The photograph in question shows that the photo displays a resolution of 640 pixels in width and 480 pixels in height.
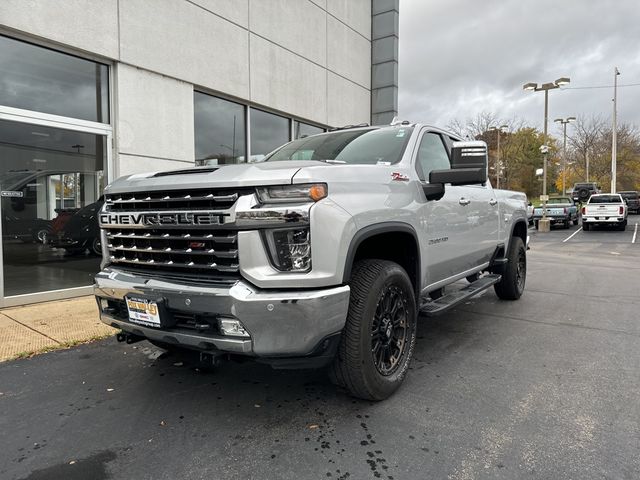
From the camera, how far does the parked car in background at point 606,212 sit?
21859 millimetres

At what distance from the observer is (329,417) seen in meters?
3.01

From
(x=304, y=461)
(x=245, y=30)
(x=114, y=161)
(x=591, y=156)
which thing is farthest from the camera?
(x=591, y=156)

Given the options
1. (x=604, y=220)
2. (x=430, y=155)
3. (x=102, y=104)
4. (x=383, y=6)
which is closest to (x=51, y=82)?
(x=102, y=104)

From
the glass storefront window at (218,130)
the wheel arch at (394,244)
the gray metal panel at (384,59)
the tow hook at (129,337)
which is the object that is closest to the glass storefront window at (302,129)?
the glass storefront window at (218,130)

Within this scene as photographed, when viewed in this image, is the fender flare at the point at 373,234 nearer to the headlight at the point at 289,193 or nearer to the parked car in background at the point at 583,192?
the headlight at the point at 289,193

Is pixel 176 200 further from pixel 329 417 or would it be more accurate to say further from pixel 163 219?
pixel 329 417

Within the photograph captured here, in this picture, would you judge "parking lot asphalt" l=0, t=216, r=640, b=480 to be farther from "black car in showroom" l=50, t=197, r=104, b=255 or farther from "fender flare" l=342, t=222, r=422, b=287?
"black car in showroom" l=50, t=197, r=104, b=255

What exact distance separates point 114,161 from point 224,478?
5831mm

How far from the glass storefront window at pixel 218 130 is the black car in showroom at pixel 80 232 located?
2056 mm

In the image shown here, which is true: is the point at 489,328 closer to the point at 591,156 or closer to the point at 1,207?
the point at 1,207

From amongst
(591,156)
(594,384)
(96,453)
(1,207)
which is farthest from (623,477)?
(591,156)

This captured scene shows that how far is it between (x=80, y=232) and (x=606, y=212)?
22.9 meters

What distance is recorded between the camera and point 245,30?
902 cm

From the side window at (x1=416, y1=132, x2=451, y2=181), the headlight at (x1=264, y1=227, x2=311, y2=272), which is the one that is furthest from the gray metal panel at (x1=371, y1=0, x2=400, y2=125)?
the headlight at (x1=264, y1=227, x2=311, y2=272)
